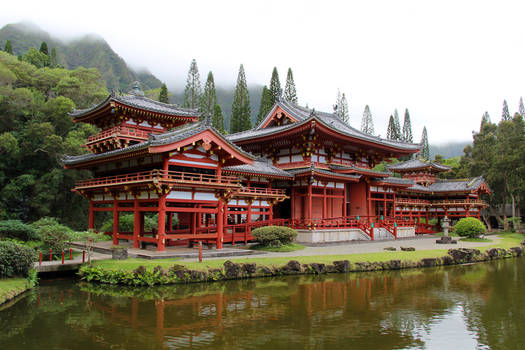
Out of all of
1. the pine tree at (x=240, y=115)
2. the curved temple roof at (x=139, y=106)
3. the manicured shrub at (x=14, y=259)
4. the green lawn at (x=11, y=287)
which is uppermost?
the pine tree at (x=240, y=115)

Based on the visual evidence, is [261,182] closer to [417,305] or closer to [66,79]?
[417,305]

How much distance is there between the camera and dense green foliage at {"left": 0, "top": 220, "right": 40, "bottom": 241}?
20.6m

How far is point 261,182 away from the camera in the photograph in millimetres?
31891

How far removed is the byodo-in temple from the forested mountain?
87579 millimetres

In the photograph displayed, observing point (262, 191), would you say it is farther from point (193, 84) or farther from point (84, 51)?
point (84, 51)

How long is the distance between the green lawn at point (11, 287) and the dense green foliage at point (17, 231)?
239 inches

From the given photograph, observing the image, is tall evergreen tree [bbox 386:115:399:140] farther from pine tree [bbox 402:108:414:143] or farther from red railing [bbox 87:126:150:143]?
red railing [bbox 87:126:150:143]

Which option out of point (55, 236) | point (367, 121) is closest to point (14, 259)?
point (55, 236)

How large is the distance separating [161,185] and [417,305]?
1307 centimetres

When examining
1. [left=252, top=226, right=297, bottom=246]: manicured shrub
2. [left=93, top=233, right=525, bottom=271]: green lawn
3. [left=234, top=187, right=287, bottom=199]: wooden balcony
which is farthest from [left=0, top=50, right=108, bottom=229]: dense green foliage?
[left=93, top=233, right=525, bottom=271]: green lawn

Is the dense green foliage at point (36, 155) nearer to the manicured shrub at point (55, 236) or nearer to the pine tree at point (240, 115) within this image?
the manicured shrub at point (55, 236)

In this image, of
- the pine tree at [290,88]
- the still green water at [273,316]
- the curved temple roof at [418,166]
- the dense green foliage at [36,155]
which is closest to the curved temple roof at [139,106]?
the dense green foliage at [36,155]

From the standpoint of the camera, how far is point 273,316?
12156mm

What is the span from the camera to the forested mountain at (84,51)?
113438mm
